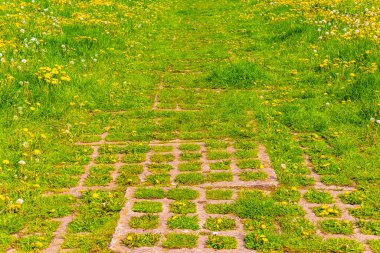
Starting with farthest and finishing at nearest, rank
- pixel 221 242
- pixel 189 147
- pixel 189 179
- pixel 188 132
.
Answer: pixel 188 132 < pixel 189 147 < pixel 189 179 < pixel 221 242

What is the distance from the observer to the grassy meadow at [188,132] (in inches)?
211

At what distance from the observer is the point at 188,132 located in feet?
26.3

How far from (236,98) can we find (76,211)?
4.76 m

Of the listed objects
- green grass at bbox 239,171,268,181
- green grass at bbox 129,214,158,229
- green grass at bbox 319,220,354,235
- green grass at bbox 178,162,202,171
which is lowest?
green grass at bbox 319,220,354,235

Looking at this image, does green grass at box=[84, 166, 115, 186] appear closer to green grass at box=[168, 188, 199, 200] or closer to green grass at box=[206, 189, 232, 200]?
green grass at box=[168, 188, 199, 200]

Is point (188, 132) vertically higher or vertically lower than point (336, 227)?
higher

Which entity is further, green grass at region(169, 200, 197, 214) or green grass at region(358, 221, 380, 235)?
green grass at region(169, 200, 197, 214)

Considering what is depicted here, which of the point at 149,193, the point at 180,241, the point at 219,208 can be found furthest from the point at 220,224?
the point at 149,193

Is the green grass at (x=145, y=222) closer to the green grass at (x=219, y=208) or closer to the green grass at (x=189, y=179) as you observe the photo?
the green grass at (x=219, y=208)

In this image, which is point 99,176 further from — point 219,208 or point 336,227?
point 336,227

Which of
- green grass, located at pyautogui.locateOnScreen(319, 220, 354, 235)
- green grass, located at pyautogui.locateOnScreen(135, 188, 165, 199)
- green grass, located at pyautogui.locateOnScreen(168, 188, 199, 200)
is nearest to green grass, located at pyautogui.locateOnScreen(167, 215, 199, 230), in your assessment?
green grass, located at pyautogui.locateOnScreen(168, 188, 199, 200)

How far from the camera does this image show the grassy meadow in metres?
5.36

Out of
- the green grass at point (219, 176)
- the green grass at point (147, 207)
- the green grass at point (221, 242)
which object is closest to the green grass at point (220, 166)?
the green grass at point (219, 176)

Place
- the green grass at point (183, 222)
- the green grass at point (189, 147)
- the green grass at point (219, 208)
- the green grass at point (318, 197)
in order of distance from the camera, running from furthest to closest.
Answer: the green grass at point (189, 147) → the green grass at point (318, 197) → the green grass at point (219, 208) → the green grass at point (183, 222)
